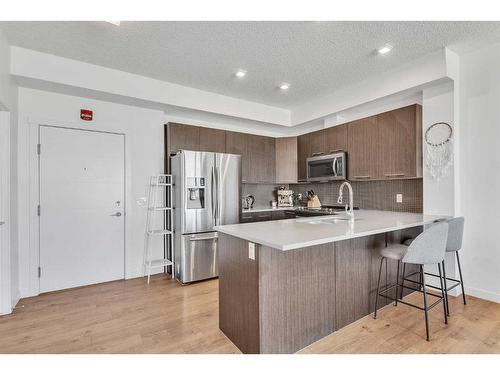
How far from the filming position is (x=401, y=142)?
3184mm

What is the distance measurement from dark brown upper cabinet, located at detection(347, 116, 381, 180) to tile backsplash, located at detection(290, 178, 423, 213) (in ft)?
1.16

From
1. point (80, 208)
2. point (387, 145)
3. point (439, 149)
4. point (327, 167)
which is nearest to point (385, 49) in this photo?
point (387, 145)

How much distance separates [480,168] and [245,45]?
108 inches

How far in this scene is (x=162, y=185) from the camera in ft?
12.2

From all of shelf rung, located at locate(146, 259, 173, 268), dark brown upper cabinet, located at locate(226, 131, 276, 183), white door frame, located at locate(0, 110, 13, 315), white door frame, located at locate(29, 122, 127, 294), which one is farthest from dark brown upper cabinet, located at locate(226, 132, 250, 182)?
white door frame, located at locate(0, 110, 13, 315)

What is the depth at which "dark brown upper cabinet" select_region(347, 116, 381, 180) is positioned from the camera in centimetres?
344

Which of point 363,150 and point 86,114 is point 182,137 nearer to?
point 86,114

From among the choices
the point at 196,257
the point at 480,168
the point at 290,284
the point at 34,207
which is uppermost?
the point at 480,168

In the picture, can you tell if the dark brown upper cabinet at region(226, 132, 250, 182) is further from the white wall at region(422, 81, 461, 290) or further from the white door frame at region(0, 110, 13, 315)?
the white door frame at region(0, 110, 13, 315)

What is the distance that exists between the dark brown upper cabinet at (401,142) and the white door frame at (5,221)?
4179 millimetres

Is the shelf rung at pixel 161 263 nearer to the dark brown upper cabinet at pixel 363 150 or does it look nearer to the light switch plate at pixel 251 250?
the light switch plate at pixel 251 250

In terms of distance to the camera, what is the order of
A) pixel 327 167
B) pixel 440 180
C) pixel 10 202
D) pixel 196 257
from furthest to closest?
pixel 327 167 → pixel 196 257 → pixel 440 180 → pixel 10 202
